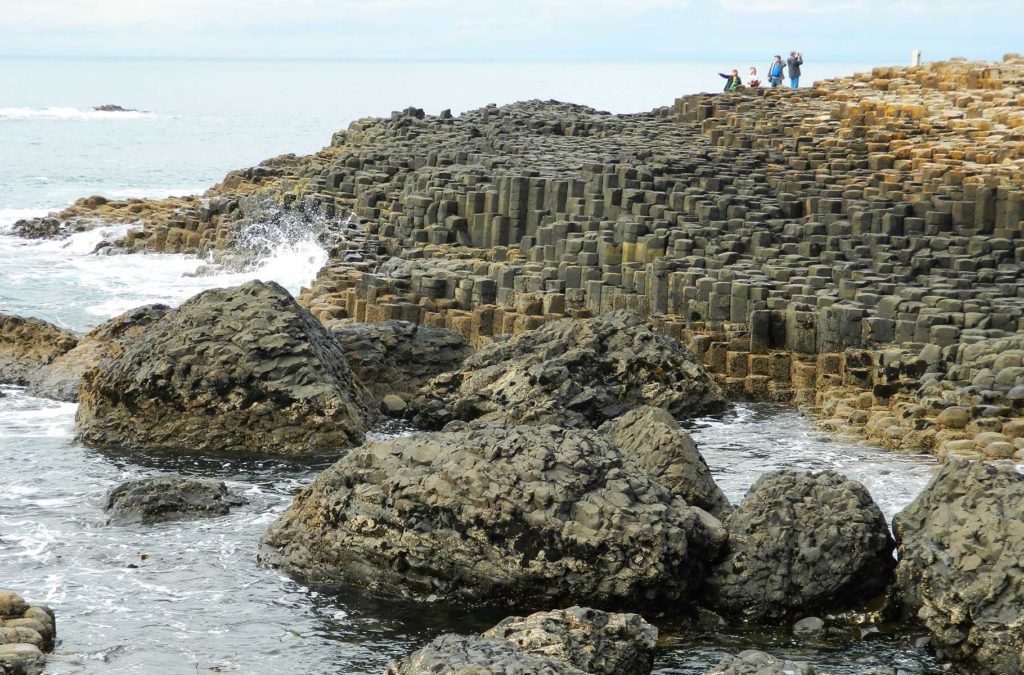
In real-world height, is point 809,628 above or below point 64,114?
below

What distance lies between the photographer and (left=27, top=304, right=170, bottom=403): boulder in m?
17.6

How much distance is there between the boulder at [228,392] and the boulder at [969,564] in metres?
6.45

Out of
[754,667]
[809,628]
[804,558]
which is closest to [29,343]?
[804,558]

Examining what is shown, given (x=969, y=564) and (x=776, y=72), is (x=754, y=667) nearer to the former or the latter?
(x=969, y=564)

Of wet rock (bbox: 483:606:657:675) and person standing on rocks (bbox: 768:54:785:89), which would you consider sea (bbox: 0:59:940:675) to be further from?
person standing on rocks (bbox: 768:54:785:89)

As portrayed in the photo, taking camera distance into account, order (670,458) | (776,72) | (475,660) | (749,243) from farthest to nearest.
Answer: (776,72)
(749,243)
(670,458)
(475,660)

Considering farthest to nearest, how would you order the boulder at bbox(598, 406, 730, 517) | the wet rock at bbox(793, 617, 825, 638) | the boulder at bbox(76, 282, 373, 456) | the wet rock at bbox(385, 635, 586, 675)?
the boulder at bbox(76, 282, 373, 456) → the boulder at bbox(598, 406, 730, 517) → the wet rock at bbox(793, 617, 825, 638) → the wet rock at bbox(385, 635, 586, 675)

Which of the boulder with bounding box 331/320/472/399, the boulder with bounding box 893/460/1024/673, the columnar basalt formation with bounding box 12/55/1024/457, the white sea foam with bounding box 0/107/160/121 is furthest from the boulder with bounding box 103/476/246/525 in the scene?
the white sea foam with bounding box 0/107/160/121

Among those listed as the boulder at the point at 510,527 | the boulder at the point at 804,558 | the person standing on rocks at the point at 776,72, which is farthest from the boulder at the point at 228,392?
the person standing on rocks at the point at 776,72

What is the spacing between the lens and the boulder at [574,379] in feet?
50.9

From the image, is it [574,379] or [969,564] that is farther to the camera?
[574,379]

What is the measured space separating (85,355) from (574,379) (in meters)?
6.27

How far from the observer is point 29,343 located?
1919 centimetres

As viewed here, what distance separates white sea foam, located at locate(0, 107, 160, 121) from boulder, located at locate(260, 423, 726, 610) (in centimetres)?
9173
